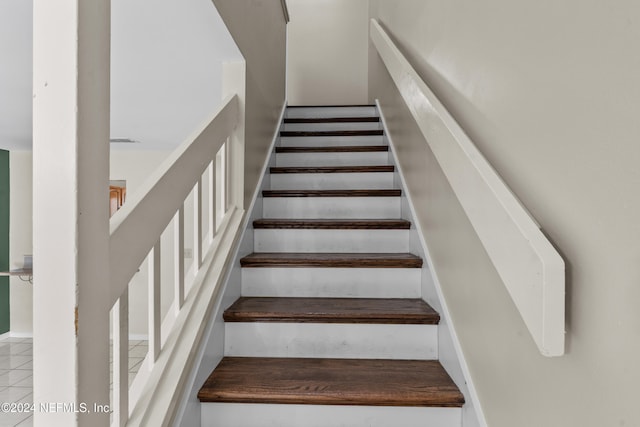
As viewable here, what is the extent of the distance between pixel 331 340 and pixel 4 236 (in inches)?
194

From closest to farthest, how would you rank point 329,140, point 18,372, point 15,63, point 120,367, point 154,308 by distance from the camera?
1. point 120,367
2. point 154,308
3. point 15,63
4. point 329,140
5. point 18,372

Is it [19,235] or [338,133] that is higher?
[338,133]

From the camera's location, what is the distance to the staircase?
1.17 meters

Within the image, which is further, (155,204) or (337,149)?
(337,149)

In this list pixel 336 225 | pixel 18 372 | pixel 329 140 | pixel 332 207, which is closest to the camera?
pixel 336 225

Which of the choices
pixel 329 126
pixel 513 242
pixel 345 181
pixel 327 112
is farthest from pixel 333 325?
pixel 327 112

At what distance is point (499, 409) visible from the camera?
2.99 ft

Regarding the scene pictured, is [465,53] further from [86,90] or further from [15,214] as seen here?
[15,214]

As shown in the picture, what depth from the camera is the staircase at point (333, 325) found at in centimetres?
117

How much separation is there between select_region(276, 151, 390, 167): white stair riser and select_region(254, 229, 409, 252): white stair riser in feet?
2.71

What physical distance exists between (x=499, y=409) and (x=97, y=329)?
2.99 feet

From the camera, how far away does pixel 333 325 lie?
1.43 m

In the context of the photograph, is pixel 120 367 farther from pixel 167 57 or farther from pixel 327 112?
pixel 327 112

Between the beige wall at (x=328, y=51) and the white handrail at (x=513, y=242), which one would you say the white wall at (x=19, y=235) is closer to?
the beige wall at (x=328, y=51)
